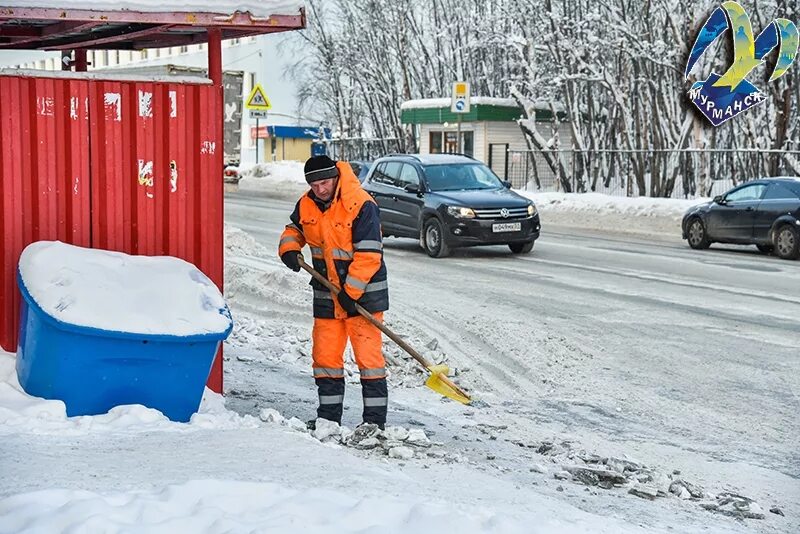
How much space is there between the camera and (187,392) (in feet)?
20.5

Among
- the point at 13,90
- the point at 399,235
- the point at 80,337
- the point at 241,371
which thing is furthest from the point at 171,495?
the point at 399,235

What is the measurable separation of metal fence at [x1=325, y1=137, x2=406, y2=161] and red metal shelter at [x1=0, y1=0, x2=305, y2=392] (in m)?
39.1

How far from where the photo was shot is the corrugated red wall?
663cm

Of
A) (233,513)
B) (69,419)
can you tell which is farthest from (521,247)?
(233,513)

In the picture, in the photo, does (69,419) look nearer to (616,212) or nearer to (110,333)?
(110,333)

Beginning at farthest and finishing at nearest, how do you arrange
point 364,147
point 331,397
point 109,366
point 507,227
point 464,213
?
point 364,147
point 507,227
point 464,213
point 331,397
point 109,366

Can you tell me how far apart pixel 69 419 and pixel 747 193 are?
53.0 feet

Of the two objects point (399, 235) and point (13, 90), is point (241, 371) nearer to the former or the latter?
point (13, 90)

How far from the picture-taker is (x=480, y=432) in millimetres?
7320

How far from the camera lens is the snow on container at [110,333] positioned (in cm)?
593

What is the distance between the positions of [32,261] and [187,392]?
1.15 m

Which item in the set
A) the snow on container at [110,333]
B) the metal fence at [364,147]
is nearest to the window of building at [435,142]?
the metal fence at [364,147]

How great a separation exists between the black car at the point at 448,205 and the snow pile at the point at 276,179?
20.5 m

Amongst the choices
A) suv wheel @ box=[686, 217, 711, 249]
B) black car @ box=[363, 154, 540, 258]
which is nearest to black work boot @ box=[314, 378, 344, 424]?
black car @ box=[363, 154, 540, 258]
